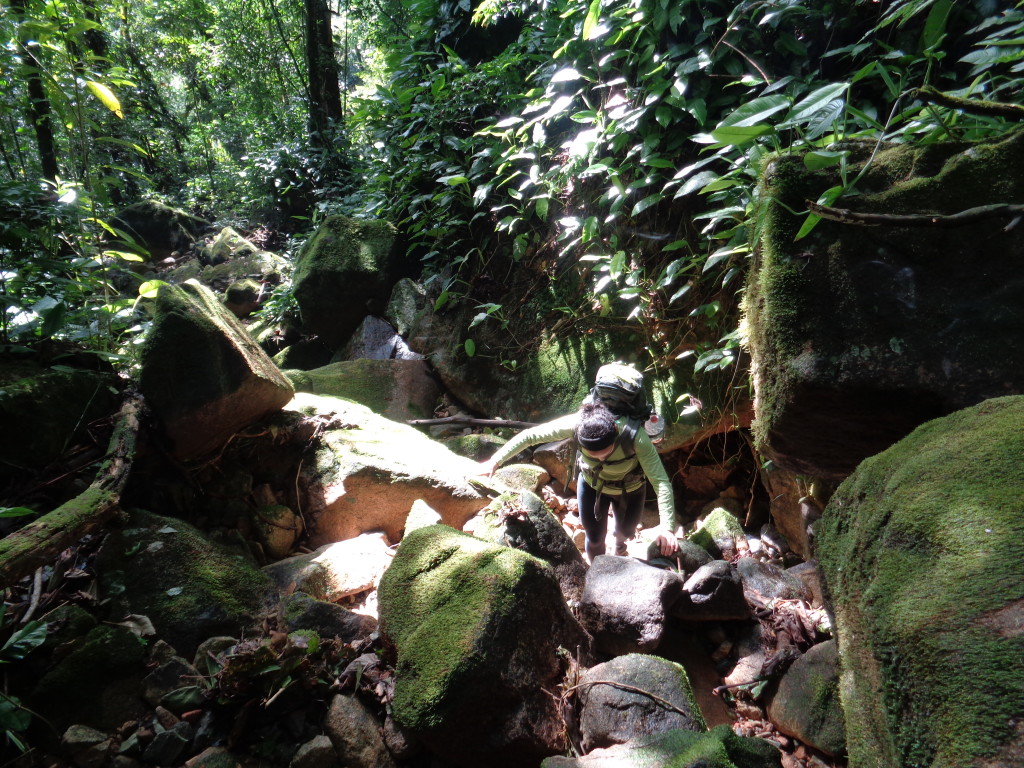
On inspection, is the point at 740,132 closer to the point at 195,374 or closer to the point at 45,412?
the point at 195,374

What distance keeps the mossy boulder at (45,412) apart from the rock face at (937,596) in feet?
12.8

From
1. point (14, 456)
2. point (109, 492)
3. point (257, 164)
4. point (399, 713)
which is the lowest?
point (399, 713)

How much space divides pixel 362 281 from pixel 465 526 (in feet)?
13.4

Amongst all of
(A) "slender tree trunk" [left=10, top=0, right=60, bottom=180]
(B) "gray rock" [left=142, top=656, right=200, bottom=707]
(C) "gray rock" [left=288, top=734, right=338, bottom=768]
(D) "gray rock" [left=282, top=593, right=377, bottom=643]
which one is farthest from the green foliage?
(A) "slender tree trunk" [left=10, top=0, right=60, bottom=180]

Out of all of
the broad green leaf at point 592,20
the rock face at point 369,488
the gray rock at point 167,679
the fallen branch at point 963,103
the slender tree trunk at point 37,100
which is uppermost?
the slender tree trunk at point 37,100

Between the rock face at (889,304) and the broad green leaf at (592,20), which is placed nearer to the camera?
the rock face at (889,304)

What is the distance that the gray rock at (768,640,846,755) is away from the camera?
7.34ft

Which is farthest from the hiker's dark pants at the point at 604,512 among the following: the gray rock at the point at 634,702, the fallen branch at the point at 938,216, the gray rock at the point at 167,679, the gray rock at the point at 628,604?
the gray rock at the point at 167,679

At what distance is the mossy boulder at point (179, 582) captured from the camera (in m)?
2.61

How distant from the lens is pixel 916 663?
1313 mm

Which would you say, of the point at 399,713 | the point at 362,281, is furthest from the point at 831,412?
the point at 362,281

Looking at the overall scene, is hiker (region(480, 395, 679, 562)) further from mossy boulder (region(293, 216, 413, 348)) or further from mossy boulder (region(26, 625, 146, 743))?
mossy boulder (region(293, 216, 413, 348))

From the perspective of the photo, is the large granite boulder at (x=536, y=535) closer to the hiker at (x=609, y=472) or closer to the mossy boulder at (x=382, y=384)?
the hiker at (x=609, y=472)

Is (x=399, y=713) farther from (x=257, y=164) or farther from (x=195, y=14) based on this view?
(x=195, y=14)
